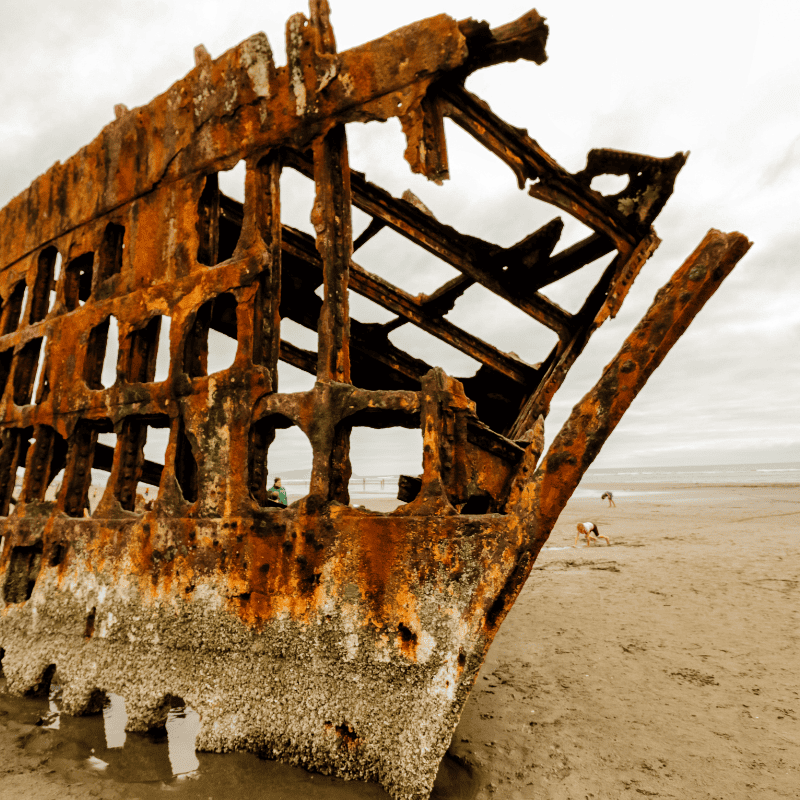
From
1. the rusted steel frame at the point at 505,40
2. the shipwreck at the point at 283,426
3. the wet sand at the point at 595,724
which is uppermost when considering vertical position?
the rusted steel frame at the point at 505,40

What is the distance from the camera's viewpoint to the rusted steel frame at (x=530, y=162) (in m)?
2.76

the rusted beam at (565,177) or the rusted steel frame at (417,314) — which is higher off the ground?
A: the rusted beam at (565,177)

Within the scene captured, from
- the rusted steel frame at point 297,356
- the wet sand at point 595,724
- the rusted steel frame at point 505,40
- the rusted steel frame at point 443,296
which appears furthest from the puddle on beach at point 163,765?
the rusted steel frame at point 505,40

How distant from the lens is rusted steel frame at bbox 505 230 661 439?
12.4ft

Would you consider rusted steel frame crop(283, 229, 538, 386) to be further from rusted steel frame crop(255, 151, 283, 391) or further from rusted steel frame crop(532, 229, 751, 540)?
rusted steel frame crop(532, 229, 751, 540)

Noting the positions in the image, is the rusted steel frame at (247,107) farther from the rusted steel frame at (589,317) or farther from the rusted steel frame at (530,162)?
the rusted steel frame at (589,317)

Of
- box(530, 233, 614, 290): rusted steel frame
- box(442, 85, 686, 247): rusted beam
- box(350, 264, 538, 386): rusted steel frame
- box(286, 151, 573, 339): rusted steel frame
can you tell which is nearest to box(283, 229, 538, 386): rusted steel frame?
box(350, 264, 538, 386): rusted steel frame

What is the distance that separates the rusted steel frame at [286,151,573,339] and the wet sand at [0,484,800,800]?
2746 millimetres

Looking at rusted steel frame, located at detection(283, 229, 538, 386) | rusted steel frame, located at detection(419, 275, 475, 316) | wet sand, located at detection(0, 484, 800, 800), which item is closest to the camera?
wet sand, located at detection(0, 484, 800, 800)

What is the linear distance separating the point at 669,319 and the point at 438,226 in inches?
83.2

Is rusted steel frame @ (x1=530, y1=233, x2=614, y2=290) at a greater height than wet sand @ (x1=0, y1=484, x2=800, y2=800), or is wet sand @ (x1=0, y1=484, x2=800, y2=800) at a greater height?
rusted steel frame @ (x1=530, y1=233, x2=614, y2=290)

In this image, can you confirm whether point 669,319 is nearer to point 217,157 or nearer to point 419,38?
point 419,38

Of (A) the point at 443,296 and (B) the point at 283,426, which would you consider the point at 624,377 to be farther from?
(A) the point at 443,296

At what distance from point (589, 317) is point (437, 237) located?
1437mm
